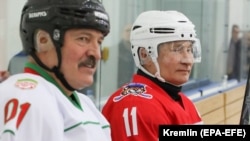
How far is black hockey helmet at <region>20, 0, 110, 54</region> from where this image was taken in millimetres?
1160

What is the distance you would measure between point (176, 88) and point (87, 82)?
2.28 ft

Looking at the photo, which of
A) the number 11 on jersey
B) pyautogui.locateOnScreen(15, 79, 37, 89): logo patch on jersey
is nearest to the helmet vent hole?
the number 11 on jersey

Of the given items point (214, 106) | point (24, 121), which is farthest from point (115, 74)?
point (24, 121)

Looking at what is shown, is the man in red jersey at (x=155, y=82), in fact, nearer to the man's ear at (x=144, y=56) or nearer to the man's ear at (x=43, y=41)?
the man's ear at (x=144, y=56)

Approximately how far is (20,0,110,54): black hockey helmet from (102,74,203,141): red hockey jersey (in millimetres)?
507

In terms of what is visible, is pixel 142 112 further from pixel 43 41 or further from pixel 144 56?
pixel 43 41

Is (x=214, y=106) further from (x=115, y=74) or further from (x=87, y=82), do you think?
(x=87, y=82)

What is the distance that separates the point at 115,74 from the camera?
2895 millimetres

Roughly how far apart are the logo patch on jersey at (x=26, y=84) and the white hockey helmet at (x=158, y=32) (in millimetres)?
817

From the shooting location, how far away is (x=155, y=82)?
5.94 ft

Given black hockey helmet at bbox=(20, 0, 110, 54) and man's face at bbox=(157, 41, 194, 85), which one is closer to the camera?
black hockey helmet at bbox=(20, 0, 110, 54)

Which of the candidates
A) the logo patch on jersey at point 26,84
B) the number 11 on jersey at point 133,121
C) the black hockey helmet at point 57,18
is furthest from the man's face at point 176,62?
the logo patch on jersey at point 26,84

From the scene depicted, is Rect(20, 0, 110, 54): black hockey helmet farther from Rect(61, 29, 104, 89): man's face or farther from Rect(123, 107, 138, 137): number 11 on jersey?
Rect(123, 107, 138, 137): number 11 on jersey

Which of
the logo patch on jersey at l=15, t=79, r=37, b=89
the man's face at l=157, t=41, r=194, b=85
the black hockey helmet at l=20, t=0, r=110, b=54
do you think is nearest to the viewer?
the logo patch on jersey at l=15, t=79, r=37, b=89
